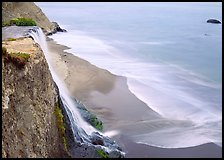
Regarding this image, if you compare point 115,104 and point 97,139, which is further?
point 115,104

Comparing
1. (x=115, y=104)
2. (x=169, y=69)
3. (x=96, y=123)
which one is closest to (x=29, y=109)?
(x=96, y=123)

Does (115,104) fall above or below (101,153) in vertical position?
below

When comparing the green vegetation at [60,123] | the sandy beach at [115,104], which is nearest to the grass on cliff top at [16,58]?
the green vegetation at [60,123]

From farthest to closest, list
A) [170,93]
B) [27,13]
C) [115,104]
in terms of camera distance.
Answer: [27,13] < [170,93] < [115,104]

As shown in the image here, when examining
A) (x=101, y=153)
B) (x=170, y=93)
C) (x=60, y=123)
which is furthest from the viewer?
(x=170, y=93)

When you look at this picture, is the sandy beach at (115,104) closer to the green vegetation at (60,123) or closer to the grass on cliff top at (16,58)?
the green vegetation at (60,123)

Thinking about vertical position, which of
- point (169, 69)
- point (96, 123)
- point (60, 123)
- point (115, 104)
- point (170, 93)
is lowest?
point (169, 69)

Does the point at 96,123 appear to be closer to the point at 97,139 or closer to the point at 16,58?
the point at 97,139

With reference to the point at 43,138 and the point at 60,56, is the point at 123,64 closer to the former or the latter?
the point at 60,56
